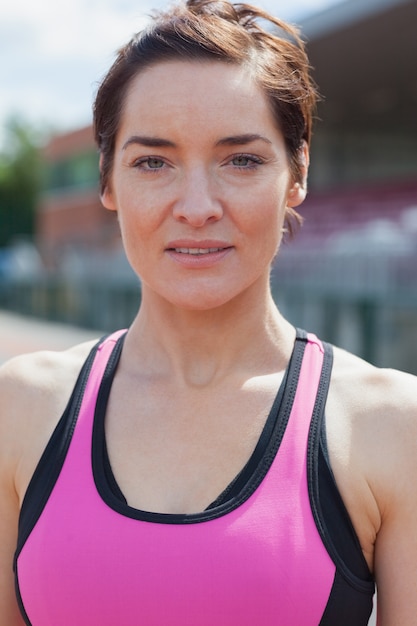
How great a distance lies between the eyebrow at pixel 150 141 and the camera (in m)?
2.00

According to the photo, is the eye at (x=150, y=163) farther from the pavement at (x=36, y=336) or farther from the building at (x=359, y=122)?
the pavement at (x=36, y=336)

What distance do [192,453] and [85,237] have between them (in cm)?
3975

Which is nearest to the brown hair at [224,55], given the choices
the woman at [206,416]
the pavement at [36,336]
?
the woman at [206,416]

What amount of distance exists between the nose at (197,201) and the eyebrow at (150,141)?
0.08 m

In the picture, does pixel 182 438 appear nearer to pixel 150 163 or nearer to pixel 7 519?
pixel 7 519

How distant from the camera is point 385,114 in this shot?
27.9m

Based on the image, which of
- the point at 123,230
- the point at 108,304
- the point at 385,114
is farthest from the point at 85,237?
the point at 123,230

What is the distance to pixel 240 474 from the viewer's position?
6.27ft

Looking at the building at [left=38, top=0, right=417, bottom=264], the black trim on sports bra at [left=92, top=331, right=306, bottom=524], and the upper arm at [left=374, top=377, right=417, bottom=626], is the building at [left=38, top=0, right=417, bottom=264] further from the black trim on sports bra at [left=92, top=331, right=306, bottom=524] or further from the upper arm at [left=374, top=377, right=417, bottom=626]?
the upper arm at [left=374, top=377, right=417, bottom=626]

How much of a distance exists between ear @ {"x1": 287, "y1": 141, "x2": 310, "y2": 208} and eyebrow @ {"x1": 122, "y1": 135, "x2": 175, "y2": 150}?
31 cm

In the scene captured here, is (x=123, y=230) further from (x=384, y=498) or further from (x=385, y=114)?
(x=385, y=114)

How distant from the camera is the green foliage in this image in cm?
7300

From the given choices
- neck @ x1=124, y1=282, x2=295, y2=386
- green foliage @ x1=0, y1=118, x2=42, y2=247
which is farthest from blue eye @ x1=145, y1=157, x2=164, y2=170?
green foliage @ x1=0, y1=118, x2=42, y2=247

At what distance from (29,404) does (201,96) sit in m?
0.77
